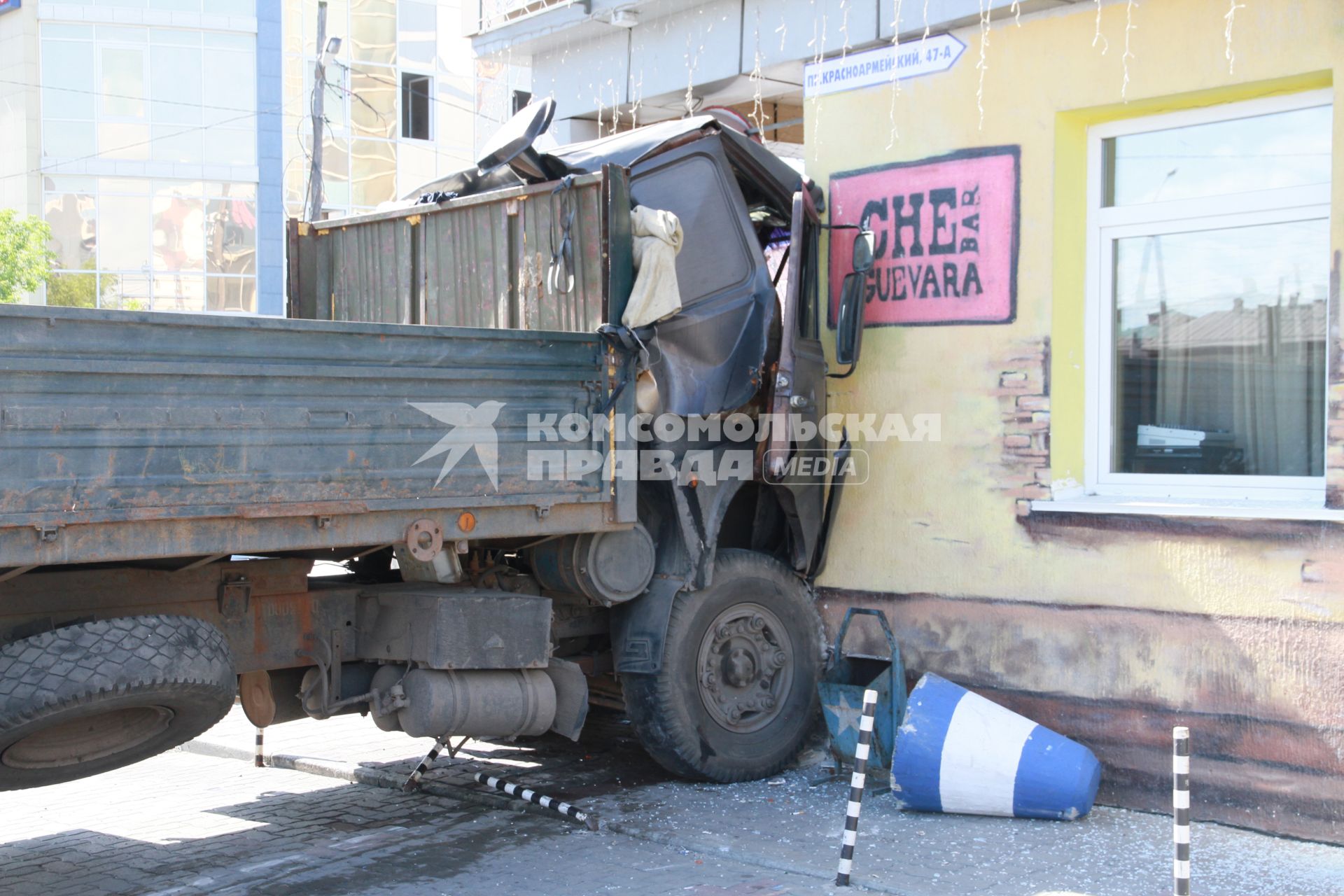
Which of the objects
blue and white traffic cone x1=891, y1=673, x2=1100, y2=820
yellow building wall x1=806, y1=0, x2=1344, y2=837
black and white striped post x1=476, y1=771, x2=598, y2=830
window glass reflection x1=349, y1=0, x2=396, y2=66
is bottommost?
black and white striped post x1=476, y1=771, x2=598, y2=830

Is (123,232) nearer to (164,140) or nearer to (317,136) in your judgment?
(164,140)

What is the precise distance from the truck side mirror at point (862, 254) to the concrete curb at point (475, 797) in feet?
9.51

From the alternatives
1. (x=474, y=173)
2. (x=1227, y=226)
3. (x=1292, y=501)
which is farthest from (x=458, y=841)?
(x=1227, y=226)

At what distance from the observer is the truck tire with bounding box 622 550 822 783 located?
21.0 feet

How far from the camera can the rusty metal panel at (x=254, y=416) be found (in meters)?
4.12

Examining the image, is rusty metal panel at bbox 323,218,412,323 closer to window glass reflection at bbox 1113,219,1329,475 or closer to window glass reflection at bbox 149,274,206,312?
window glass reflection at bbox 1113,219,1329,475

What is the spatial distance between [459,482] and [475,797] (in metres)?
2.02

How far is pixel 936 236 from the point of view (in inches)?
273

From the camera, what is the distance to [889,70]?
7.12 metres

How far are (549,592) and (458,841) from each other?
1209 millimetres

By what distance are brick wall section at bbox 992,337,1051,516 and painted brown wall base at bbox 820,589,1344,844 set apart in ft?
1.94

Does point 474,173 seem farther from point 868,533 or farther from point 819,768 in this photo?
point 819,768

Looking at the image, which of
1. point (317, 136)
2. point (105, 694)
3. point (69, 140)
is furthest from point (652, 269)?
point (69, 140)

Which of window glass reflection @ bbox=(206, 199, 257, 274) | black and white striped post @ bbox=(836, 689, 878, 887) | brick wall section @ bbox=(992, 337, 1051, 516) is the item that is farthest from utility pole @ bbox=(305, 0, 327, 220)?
black and white striped post @ bbox=(836, 689, 878, 887)
